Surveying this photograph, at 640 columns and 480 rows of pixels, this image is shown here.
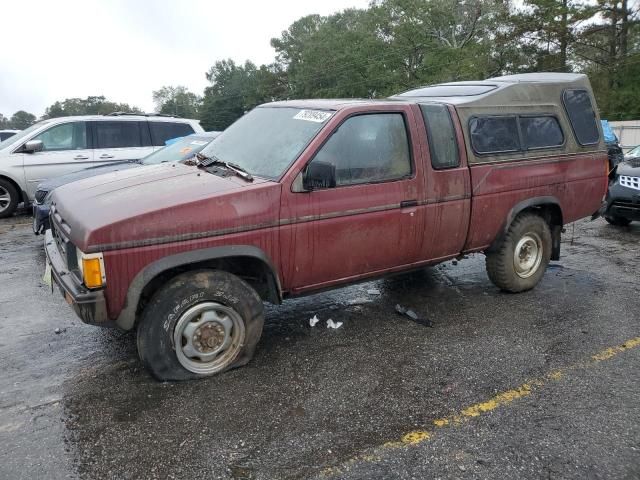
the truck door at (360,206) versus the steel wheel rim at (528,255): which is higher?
the truck door at (360,206)

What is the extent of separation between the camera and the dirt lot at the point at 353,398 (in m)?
2.77

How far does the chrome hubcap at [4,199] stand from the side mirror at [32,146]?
0.87 metres

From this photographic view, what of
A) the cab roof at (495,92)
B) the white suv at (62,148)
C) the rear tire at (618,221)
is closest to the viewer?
the cab roof at (495,92)

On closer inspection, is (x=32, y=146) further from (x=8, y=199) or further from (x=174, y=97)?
(x=174, y=97)

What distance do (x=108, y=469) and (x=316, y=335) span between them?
2.03m

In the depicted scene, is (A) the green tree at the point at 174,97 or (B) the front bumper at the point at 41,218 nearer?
(B) the front bumper at the point at 41,218

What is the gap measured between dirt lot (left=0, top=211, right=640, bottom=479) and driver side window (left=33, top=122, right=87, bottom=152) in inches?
211

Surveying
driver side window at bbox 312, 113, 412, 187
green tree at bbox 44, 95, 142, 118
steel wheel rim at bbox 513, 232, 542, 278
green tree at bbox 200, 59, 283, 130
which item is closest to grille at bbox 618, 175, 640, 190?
steel wheel rim at bbox 513, 232, 542, 278

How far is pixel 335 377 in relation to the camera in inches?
143

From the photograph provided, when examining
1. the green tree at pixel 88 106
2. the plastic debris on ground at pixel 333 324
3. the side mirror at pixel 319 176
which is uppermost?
the green tree at pixel 88 106

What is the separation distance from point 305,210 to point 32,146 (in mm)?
7702

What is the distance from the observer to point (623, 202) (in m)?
8.23

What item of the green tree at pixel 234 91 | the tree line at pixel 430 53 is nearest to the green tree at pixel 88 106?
the tree line at pixel 430 53

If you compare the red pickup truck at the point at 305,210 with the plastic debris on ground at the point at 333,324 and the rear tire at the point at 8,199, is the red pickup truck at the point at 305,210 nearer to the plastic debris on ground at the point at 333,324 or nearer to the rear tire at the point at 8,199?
the plastic debris on ground at the point at 333,324
